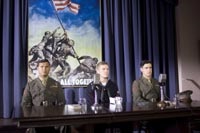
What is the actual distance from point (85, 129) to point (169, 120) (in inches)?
31.9

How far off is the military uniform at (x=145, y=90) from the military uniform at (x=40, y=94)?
0.85 meters

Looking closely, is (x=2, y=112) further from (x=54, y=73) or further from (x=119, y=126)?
(x=119, y=126)

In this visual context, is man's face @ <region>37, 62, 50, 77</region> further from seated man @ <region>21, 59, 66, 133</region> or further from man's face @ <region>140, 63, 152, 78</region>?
man's face @ <region>140, 63, 152, 78</region>

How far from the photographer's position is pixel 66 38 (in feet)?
13.5

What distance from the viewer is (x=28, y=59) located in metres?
3.93

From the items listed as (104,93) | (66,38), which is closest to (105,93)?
(104,93)

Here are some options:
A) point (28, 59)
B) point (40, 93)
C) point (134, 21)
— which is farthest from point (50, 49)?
point (134, 21)

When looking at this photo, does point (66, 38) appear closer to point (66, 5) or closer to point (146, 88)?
point (66, 5)

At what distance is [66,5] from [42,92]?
144 centimetres

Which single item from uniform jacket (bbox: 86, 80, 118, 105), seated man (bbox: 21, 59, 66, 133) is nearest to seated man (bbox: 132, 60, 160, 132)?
uniform jacket (bbox: 86, 80, 118, 105)

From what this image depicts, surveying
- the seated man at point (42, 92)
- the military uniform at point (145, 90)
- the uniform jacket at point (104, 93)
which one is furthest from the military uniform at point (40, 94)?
the military uniform at point (145, 90)

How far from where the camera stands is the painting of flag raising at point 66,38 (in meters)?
3.99

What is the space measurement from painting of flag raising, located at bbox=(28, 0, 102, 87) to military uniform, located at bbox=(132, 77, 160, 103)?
2.84 feet

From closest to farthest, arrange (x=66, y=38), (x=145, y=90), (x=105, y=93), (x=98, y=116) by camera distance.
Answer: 1. (x=98, y=116)
2. (x=105, y=93)
3. (x=145, y=90)
4. (x=66, y=38)
